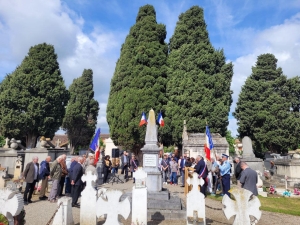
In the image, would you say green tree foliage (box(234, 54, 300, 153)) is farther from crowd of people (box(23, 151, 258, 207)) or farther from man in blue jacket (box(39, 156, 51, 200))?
man in blue jacket (box(39, 156, 51, 200))

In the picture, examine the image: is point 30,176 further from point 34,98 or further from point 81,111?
point 81,111

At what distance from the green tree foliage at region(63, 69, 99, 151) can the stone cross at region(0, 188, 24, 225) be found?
112 feet

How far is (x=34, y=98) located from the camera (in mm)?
28484

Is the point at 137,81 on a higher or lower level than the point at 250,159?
higher

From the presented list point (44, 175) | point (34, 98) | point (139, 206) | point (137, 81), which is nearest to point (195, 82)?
point (137, 81)

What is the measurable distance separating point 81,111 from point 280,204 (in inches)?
1313

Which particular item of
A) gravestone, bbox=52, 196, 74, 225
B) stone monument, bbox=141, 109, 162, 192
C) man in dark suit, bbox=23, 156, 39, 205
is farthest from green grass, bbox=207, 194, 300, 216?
man in dark suit, bbox=23, 156, 39, 205

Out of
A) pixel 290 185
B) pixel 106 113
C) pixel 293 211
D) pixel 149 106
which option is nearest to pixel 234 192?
pixel 293 211

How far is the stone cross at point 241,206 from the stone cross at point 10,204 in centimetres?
400

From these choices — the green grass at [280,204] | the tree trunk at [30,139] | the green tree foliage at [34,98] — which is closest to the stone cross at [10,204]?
the green grass at [280,204]

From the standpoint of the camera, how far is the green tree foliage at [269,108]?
27.2 m

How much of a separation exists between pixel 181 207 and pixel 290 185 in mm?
9249

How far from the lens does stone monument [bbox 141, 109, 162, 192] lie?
28.0 feet

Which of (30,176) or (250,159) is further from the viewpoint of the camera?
(250,159)
